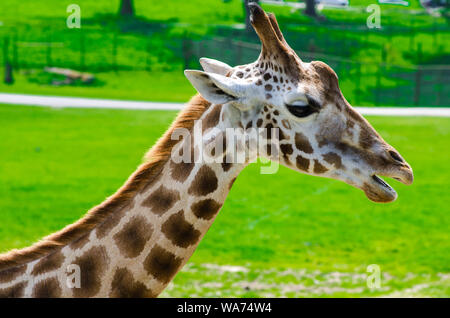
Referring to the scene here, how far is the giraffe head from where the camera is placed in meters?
5.56

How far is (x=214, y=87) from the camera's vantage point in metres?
5.45

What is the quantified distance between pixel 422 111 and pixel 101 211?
2913 centimetres

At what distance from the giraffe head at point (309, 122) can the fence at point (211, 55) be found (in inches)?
1254

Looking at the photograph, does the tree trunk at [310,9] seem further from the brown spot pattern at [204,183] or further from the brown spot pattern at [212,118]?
the brown spot pattern at [204,183]

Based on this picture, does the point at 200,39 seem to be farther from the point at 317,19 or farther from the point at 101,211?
the point at 101,211

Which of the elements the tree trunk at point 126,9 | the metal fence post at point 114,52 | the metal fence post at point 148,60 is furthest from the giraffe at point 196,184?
A: the tree trunk at point 126,9

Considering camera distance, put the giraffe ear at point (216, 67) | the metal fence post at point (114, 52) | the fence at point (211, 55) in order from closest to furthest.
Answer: the giraffe ear at point (216, 67), the fence at point (211, 55), the metal fence post at point (114, 52)

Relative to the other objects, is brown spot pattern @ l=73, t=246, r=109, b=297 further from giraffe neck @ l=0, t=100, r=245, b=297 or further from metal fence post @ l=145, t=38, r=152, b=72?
metal fence post @ l=145, t=38, r=152, b=72

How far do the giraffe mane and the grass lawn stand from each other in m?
5.90

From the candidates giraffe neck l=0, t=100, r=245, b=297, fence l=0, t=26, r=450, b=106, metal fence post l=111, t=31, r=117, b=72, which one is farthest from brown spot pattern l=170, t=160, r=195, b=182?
metal fence post l=111, t=31, r=117, b=72

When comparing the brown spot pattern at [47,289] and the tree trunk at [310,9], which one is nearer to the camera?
the brown spot pattern at [47,289]

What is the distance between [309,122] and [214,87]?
0.75 m

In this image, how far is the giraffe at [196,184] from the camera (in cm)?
558

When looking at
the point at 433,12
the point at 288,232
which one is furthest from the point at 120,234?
the point at 433,12
